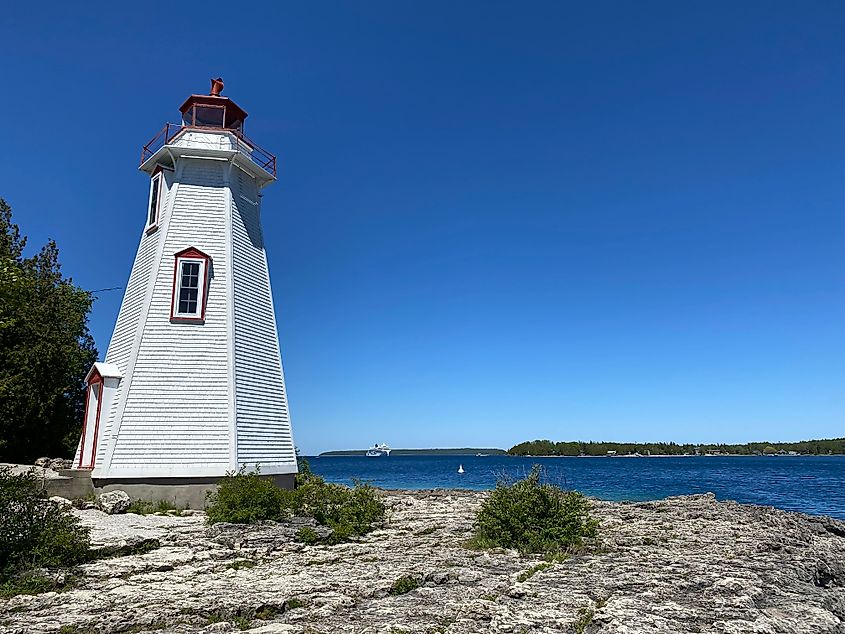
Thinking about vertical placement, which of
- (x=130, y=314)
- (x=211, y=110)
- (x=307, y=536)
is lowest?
(x=307, y=536)

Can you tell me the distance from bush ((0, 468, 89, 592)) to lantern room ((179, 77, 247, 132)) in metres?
14.4

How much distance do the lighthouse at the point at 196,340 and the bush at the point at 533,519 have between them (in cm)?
797

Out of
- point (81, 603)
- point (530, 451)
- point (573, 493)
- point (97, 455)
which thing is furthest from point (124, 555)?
point (530, 451)

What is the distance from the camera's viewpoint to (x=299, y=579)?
10.6 m

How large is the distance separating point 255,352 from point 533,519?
35.5 ft

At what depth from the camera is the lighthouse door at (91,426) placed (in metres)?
19.0

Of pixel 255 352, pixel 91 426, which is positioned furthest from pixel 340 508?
pixel 91 426

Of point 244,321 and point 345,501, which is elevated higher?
point 244,321

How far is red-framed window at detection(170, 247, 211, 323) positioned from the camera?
19.5 m

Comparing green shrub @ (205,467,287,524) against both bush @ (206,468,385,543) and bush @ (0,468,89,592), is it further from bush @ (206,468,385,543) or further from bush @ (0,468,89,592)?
bush @ (0,468,89,592)

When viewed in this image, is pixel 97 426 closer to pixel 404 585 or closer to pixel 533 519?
pixel 404 585

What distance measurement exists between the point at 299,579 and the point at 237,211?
14.4m

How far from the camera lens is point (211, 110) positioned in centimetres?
2225

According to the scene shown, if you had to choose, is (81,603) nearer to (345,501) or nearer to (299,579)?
(299,579)
